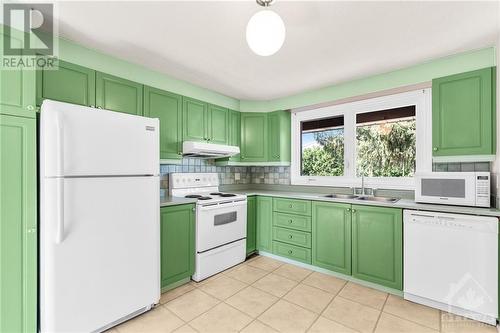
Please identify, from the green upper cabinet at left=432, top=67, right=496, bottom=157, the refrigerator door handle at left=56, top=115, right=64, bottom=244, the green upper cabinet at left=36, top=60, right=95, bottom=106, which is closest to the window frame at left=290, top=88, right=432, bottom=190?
the green upper cabinet at left=432, top=67, right=496, bottom=157

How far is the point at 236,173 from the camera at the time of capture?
3861 mm

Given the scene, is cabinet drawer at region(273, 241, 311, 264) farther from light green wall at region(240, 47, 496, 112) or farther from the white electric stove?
light green wall at region(240, 47, 496, 112)

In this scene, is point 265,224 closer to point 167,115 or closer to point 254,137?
point 254,137

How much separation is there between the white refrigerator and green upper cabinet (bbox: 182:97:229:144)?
916 millimetres

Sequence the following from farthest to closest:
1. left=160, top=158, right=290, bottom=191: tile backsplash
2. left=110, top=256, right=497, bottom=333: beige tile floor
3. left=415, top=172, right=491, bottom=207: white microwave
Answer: left=160, top=158, right=290, bottom=191: tile backsplash < left=415, top=172, right=491, bottom=207: white microwave < left=110, top=256, right=497, bottom=333: beige tile floor

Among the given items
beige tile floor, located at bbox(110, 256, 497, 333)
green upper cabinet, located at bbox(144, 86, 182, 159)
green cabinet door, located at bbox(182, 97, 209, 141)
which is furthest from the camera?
green cabinet door, located at bbox(182, 97, 209, 141)

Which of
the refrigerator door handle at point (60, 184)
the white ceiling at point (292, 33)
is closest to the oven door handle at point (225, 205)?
the refrigerator door handle at point (60, 184)

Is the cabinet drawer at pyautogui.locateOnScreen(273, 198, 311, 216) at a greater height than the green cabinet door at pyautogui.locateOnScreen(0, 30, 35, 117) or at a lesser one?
lesser

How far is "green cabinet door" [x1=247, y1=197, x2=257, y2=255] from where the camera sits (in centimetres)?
321

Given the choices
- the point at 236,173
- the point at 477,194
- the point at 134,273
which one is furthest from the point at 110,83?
the point at 477,194

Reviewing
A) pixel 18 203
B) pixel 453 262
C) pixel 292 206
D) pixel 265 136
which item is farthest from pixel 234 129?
pixel 453 262

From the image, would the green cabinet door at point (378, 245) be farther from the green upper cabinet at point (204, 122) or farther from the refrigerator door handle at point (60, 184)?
the refrigerator door handle at point (60, 184)

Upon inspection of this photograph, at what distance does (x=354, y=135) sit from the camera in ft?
10.2

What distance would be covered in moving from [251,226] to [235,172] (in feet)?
3.24
